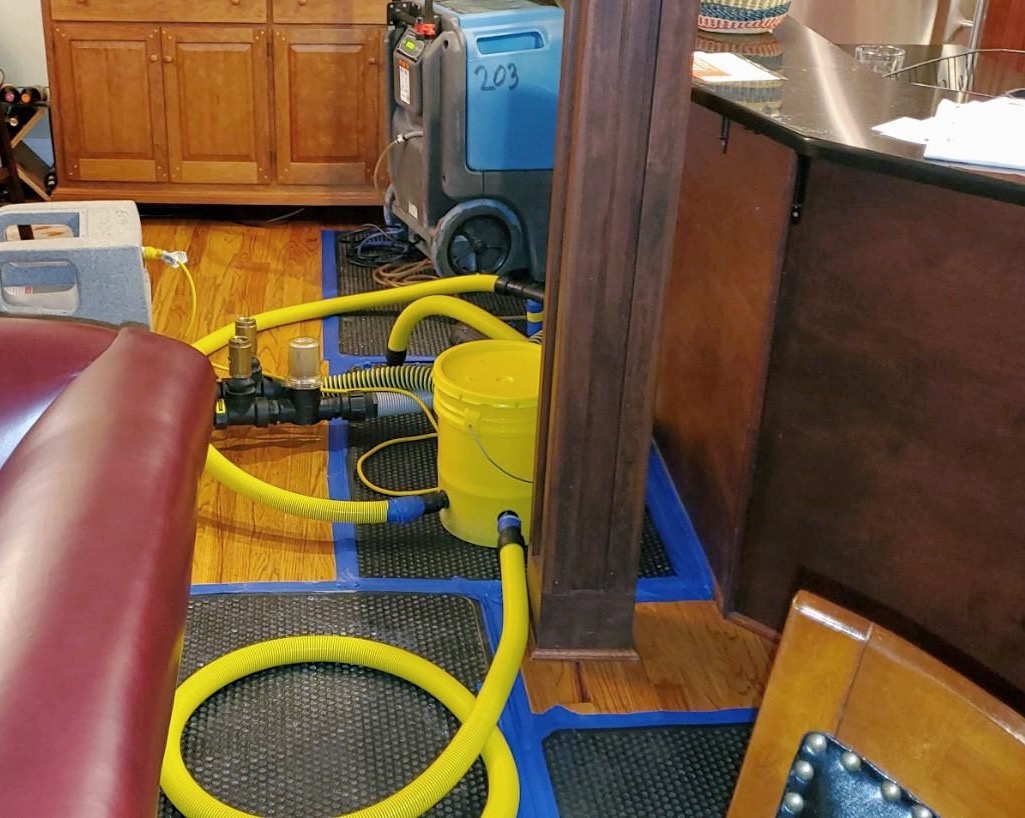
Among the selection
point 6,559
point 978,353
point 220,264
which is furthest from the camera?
point 220,264

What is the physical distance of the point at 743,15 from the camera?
248 centimetres

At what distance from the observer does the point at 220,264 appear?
12.2 feet

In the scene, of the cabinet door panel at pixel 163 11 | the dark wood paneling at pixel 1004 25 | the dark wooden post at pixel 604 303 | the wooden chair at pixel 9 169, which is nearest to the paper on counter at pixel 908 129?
the dark wooden post at pixel 604 303

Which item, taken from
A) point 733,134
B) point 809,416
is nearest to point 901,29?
point 733,134

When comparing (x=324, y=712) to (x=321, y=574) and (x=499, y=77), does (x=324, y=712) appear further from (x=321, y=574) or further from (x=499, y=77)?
(x=499, y=77)

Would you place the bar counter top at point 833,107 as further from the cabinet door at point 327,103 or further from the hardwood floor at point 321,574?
the cabinet door at point 327,103

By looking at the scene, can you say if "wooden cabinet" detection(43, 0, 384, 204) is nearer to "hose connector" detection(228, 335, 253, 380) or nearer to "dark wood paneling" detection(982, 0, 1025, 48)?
"hose connector" detection(228, 335, 253, 380)

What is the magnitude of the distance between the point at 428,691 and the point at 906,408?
2.77 feet

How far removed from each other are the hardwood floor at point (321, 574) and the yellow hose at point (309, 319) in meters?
0.08

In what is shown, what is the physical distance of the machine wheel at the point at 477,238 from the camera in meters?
3.28

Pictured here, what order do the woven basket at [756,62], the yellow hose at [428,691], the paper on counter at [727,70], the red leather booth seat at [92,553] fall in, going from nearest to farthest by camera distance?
the red leather booth seat at [92,553]
the yellow hose at [428,691]
the woven basket at [756,62]
the paper on counter at [727,70]

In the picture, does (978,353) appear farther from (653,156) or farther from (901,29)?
(901,29)

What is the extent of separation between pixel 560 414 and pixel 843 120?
23.7 inches

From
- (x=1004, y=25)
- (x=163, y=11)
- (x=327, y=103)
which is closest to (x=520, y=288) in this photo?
(x=327, y=103)
